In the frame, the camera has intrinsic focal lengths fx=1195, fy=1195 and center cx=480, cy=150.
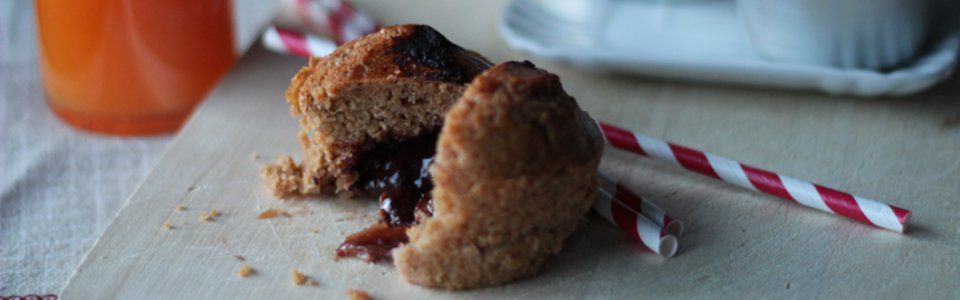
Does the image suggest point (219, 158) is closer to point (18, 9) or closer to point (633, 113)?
point (633, 113)

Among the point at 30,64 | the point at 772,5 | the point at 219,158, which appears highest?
the point at 772,5

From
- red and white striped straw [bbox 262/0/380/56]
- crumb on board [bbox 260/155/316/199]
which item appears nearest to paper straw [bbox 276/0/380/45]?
red and white striped straw [bbox 262/0/380/56]

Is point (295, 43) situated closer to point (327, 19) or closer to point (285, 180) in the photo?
point (327, 19)

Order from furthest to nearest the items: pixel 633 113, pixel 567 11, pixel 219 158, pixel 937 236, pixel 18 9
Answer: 1. pixel 18 9
2. pixel 567 11
3. pixel 633 113
4. pixel 219 158
5. pixel 937 236

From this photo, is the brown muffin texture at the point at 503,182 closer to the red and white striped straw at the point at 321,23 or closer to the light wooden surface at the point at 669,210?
the light wooden surface at the point at 669,210

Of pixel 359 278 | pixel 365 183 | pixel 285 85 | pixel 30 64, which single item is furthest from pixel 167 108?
pixel 359 278

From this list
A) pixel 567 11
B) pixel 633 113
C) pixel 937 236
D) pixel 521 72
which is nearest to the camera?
pixel 521 72

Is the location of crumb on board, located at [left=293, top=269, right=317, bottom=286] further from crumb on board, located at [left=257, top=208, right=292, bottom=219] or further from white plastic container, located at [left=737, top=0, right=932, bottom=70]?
white plastic container, located at [left=737, top=0, right=932, bottom=70]
